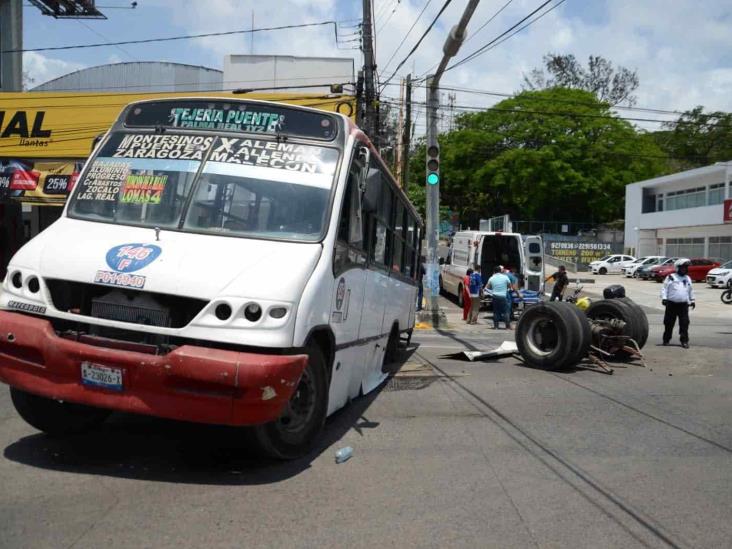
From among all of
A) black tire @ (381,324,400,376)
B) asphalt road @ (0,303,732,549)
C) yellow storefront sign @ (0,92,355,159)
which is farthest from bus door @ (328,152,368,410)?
yellow storefront sign @ (0,92,355,159)

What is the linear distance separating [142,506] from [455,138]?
57.2 meters

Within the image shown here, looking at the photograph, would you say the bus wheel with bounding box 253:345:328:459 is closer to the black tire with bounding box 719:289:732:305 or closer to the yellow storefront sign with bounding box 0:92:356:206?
the yellow storefront sign with bounding box 0:92:356:206

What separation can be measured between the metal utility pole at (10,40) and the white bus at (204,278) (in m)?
26.9

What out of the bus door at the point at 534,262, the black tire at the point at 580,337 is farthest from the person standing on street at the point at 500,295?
the black tire at the point at 580,337

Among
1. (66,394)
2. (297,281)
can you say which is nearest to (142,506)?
(66,394)

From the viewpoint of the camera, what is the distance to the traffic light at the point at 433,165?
18719 mm

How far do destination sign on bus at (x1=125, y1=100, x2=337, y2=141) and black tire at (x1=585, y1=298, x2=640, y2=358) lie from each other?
7.38 meters

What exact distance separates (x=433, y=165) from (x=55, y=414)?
14.2 m

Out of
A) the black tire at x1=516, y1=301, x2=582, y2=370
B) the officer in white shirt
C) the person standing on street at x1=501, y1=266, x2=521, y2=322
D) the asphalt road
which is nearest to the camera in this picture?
the asphalt road

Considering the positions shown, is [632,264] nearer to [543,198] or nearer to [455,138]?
[543,198]

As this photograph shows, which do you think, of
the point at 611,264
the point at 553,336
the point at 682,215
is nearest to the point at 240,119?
the point at 553,336

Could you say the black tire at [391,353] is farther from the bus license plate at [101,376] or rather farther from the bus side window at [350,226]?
the bus license plate at [101,376]

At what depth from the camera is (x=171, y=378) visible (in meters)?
4.74

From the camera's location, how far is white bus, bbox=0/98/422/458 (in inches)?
189
